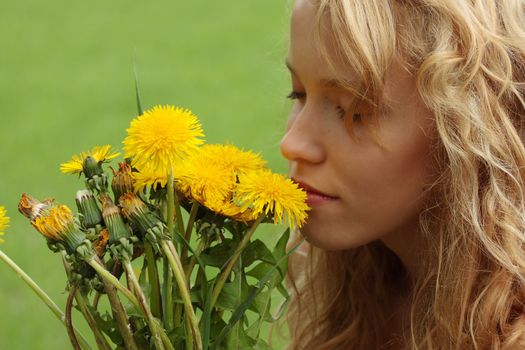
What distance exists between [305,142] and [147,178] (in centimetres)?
31

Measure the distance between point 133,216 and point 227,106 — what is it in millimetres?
4227

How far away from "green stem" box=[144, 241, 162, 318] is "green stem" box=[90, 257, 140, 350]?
5cm

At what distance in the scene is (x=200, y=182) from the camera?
126 centimetres

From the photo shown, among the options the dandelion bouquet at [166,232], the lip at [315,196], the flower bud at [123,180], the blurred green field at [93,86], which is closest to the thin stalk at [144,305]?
the dandelion bouquet at [166,232]

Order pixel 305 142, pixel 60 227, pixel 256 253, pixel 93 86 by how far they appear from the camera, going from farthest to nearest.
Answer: pixel 93 86 < pixel 305 142 < pixel 256 253 < pixel 60 227

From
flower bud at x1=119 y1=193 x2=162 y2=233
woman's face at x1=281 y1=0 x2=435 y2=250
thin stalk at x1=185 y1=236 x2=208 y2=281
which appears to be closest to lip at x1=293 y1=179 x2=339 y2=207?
woman's face at x1=281 y1=0 x2=435 y2=250

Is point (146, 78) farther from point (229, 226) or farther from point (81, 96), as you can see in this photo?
point (229, 226)

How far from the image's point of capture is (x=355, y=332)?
1906 millimetres

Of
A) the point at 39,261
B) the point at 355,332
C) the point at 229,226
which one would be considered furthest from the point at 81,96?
the point at 229,226

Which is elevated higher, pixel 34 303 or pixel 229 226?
pixel 34 303

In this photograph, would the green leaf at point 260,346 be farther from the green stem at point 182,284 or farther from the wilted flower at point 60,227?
the wilted flower at point 60,227

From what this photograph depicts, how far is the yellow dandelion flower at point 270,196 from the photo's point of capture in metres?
1.27

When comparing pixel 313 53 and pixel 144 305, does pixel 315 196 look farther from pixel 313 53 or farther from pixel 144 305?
A: pixel 144 305

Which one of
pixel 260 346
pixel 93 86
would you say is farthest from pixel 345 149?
pixel 93 86
